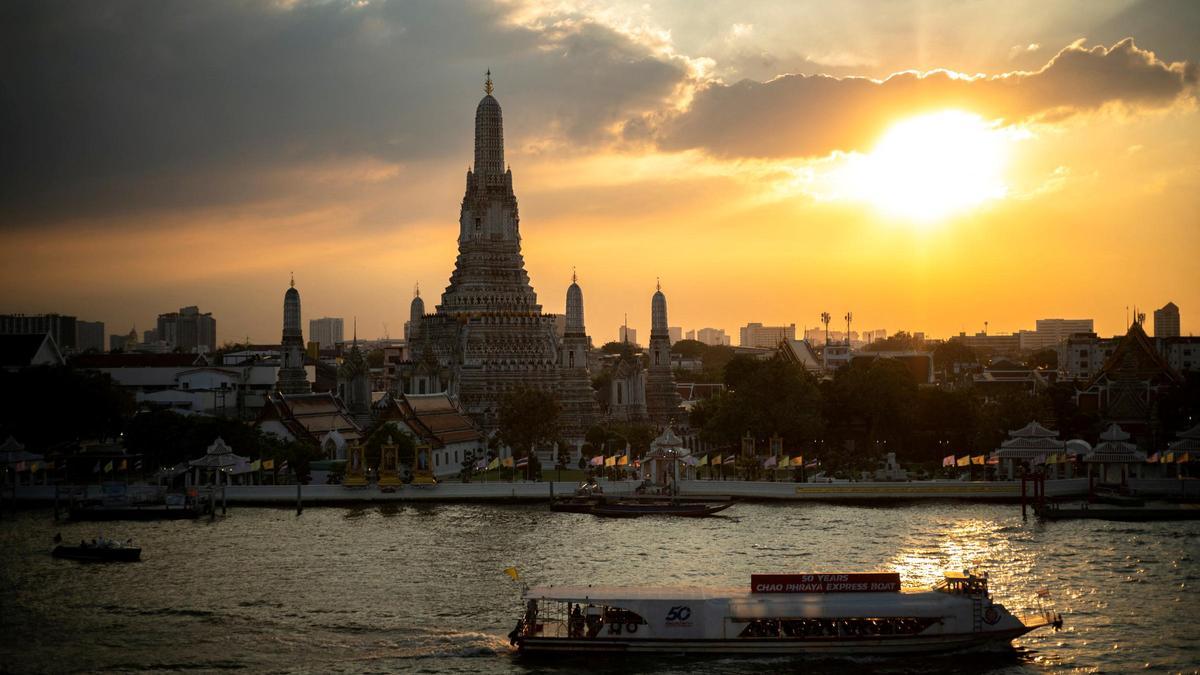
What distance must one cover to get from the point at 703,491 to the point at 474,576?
27964 mm

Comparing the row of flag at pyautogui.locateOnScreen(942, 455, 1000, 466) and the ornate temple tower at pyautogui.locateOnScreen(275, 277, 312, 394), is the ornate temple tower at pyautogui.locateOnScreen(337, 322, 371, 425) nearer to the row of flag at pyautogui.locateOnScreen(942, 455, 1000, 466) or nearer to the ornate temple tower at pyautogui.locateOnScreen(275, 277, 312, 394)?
the ornate temple tower at pyautogui.locateOnScreen(275, 277, 312, 394)

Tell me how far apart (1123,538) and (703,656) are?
2886 cm

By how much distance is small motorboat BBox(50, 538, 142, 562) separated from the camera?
200ft

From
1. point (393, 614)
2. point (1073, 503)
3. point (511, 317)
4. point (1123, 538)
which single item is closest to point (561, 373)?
point (511, 317)

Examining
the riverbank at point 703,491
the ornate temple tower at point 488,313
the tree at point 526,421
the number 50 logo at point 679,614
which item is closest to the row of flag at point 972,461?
the riverbank at point 703,491

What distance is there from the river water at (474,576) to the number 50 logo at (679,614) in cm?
135

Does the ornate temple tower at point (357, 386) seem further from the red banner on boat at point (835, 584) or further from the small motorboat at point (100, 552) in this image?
the red banner on boat at point (835, 584)

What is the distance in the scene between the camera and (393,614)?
162 feet

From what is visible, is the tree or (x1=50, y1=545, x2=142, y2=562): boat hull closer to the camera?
(x1=50, y1=545, x2=142, y2=562): boat hull

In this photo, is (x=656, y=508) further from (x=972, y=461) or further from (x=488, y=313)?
(x=488, y=313)

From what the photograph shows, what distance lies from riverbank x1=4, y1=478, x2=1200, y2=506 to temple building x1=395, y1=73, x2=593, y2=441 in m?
29.9

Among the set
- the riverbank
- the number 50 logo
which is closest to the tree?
the riverbank

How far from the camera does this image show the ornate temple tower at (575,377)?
116 meters

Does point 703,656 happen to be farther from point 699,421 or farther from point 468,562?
point 699,421
